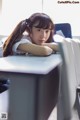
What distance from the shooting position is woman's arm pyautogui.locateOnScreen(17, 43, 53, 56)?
1.55 meters

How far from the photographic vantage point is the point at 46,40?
2.16 m

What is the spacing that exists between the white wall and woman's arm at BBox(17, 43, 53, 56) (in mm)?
2658

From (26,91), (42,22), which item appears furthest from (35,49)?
(26,91)

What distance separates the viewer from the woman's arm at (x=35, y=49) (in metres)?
1.55

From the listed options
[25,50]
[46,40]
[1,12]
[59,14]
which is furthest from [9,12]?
[25,50]

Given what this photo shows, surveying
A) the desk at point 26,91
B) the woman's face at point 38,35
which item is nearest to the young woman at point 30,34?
the woman's face at point 38,35

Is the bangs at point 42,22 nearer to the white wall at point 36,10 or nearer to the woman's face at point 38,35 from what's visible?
the woman's face at point 38,35

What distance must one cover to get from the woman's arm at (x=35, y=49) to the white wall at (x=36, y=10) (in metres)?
2.66

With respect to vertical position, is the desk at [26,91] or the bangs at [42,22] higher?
the bangs at [42,22]

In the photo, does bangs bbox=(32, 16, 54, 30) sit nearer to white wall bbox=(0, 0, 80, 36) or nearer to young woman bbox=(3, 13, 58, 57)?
young woman bbox=(3, 13, 58, 57)

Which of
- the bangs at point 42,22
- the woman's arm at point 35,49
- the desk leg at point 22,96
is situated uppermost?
the bangs at point 42,22

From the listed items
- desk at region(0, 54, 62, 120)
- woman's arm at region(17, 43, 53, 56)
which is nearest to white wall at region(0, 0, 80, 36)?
woman's arm at region(17, 43, 53, 56)

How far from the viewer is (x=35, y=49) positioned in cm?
159

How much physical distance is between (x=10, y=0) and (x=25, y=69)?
3.63 meters
